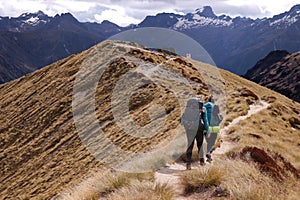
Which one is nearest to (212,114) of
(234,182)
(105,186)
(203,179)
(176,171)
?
(176,171)

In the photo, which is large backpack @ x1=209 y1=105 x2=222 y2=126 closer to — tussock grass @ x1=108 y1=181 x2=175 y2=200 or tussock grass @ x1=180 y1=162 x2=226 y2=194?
tussock grass @ x1=180 y1=162 x2=226 y2=194

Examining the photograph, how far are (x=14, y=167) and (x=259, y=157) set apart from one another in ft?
91.2

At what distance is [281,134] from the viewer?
2189 centimetres

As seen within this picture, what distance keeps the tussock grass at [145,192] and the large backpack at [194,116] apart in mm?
3846

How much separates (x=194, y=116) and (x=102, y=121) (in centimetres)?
2296

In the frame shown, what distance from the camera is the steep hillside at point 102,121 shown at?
22594 millimetres

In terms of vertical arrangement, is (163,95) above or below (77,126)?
above

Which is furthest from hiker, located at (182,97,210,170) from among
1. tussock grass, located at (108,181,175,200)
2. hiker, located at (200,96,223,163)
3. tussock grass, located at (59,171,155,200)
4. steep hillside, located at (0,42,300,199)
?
tussock grass, located at (108,181,175,200)

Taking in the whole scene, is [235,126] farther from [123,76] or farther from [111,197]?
[123,76]

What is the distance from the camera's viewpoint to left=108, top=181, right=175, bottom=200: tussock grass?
7977 millimetres

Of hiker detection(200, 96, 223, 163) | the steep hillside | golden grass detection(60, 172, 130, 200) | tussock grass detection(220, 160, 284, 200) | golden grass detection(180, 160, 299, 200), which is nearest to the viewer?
tussock grass detection(220, 160, 284, 200)

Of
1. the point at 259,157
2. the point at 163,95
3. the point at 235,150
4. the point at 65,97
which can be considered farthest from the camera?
the point at 65,97

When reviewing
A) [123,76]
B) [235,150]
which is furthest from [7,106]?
[235,150]

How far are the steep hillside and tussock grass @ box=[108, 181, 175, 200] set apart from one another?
3611 millimetres
